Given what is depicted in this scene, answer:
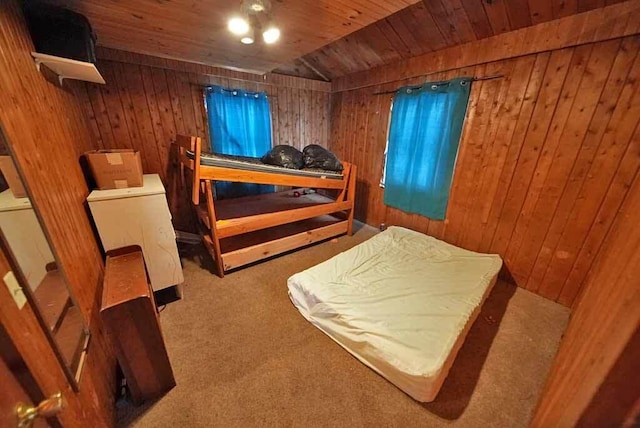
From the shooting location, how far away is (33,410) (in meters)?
0.50

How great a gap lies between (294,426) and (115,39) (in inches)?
132

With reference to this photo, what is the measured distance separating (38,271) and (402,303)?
1961 millimetres

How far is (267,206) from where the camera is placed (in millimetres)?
3043

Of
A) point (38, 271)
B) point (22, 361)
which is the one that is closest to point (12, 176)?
point (38, 271)

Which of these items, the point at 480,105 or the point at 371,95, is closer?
the point at 480,105

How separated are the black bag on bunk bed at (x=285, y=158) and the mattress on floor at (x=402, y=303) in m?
1.23

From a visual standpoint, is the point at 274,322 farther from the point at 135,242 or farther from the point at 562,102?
the point at 562,102

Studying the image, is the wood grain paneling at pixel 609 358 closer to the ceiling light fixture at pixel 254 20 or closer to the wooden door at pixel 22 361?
the wooden door at pixel 22 361

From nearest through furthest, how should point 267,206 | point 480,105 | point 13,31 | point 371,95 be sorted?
point 13,31 < point 480,105 < point 267,206 < point 371,95

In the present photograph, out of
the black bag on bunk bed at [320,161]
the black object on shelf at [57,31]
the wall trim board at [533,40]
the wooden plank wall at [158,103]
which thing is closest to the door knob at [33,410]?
the black object on shelf at [57,31]

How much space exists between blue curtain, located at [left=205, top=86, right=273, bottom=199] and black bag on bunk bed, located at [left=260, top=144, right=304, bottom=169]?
76cm

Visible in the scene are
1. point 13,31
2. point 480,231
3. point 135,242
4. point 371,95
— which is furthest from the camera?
point 371,95

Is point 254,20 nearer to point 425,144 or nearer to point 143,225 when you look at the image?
point 143,225

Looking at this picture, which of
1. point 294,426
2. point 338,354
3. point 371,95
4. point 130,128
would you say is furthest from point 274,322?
point 371,95
